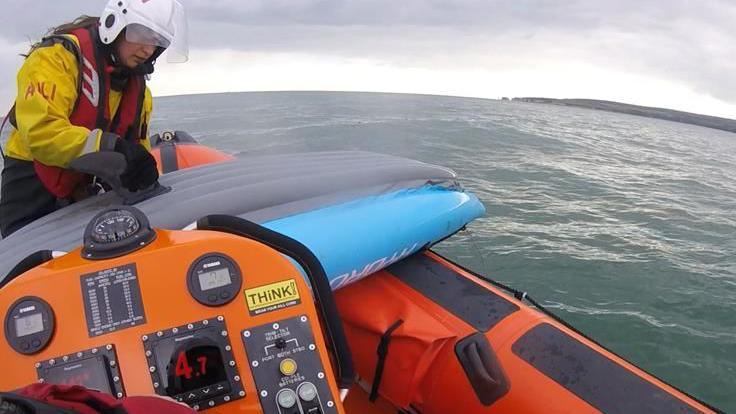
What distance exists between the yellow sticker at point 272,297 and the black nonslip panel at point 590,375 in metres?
1.13

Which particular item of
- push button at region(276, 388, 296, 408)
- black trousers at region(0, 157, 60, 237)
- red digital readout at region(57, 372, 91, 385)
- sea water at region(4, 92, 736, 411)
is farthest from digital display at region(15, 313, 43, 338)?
sea water at region(4, 92, 736, 411)

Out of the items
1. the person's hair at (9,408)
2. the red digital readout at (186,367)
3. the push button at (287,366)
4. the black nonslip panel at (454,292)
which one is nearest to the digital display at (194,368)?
the red digital readout at (186,367)

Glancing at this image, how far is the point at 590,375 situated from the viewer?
6.47ft

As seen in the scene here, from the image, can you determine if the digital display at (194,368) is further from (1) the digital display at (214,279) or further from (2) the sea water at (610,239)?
→ (2) the sea water at (610,239)

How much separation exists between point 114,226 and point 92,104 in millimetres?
1256

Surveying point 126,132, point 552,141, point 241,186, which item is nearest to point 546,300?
point 241,186

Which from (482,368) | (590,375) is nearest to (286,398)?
(482,368)

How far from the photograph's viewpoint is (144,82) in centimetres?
262

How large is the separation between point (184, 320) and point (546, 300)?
3.93 meters

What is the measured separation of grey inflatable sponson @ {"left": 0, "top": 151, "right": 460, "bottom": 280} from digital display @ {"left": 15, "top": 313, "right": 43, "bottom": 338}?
80 centimetres

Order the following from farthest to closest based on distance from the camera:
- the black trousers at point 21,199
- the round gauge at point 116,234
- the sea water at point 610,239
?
the sea water at point 610,239, the black trousers at point 21,199, the round gauge at point 116,234

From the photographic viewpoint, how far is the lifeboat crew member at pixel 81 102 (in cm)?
206

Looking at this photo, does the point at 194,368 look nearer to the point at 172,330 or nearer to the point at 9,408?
the point at 172,330

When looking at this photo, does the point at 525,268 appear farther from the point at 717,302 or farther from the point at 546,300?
the point at 717,302
